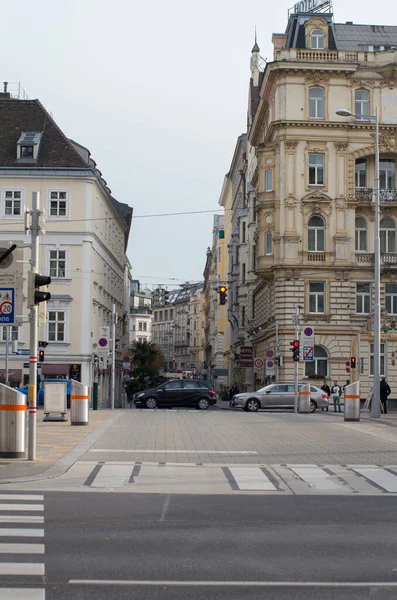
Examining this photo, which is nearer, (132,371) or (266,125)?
(266,125)

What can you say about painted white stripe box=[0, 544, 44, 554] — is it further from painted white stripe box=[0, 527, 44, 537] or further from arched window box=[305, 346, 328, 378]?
arched window box=[305, 346, 328, 378]

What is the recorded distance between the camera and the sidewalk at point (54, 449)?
599 inches

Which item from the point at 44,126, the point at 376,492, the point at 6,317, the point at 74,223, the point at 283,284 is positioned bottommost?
the point at 376,492

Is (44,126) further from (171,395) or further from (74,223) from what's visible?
(171,395)

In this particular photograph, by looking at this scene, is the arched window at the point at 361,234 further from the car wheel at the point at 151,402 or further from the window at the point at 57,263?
the window at the point at 57,263

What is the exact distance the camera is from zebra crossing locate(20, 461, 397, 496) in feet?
45.8

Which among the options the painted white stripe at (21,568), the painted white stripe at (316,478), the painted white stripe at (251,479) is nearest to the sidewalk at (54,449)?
the painted white stripe at (251,479)

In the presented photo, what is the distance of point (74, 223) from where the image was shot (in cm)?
5781

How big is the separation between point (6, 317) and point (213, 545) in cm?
843

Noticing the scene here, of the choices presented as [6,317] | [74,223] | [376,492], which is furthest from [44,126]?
[376,492]

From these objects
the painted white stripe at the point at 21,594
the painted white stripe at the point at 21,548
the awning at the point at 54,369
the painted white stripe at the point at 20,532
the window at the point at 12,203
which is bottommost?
the painted white stripe at the point at 21,594

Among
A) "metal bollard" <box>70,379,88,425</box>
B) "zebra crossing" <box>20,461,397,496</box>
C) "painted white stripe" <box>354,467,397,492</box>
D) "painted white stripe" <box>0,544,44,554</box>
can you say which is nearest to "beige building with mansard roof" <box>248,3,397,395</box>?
"metal bollard" <box>70,379,88,425</box>

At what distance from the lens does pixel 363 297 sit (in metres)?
55.2

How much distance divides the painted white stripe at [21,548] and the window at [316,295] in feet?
152
